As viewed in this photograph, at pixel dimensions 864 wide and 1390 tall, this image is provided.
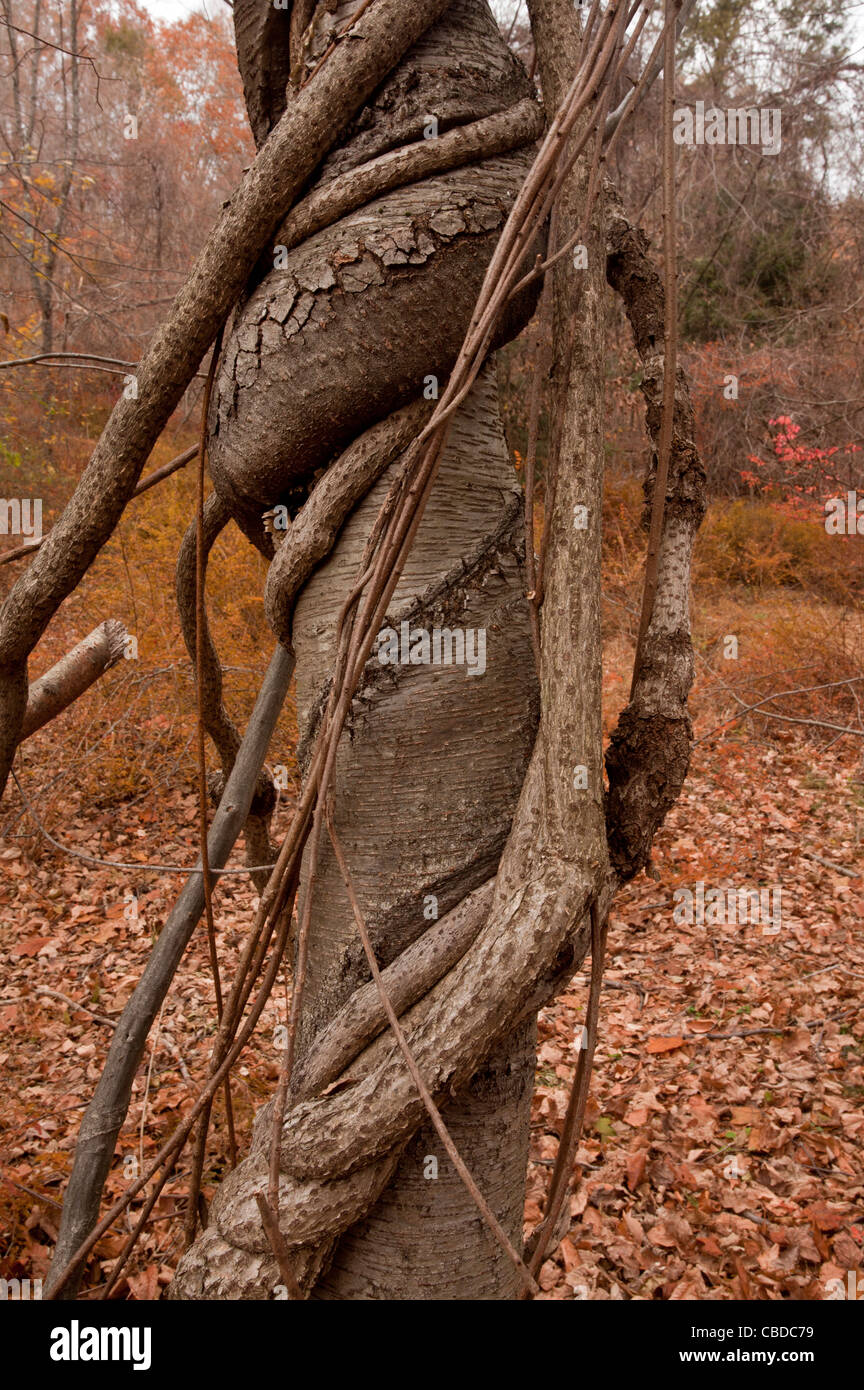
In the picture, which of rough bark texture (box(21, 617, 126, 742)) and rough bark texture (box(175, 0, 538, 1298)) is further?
rough bark texture (box(21, 617, 126, 742))

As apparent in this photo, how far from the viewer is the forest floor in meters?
2.77

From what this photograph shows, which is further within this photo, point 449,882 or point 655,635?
point 655,635

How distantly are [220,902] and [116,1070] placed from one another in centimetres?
313

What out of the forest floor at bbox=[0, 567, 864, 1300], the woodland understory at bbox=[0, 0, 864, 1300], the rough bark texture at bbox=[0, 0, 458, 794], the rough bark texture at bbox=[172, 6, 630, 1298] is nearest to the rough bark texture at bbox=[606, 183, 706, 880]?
the woodland understory at bbox=[0, 0, 864, 1300]

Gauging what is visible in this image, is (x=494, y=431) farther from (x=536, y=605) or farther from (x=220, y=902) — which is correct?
(x=220, y=902)

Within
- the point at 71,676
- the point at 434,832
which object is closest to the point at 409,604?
the point at 434,832

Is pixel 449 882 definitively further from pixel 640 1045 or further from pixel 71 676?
pixel 640 1045

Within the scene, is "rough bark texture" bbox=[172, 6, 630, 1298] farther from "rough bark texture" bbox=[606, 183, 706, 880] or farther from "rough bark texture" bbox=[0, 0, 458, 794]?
"rough bark texture" bbox=[0, 0, 458, 794]

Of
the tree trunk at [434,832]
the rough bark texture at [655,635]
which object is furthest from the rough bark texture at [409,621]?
the rough bark texture at [655,635]

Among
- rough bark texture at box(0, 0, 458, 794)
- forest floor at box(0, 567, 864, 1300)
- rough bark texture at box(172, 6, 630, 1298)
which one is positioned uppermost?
rough bark texture at box(0, 0, 458, 794)

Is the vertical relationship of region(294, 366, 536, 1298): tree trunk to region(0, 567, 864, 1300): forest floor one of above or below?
above

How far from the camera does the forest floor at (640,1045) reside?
9.10ft

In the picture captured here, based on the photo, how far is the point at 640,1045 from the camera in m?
3.86

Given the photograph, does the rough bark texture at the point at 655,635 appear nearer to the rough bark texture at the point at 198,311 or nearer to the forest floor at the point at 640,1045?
the rough bark texture at the point at 198,311
